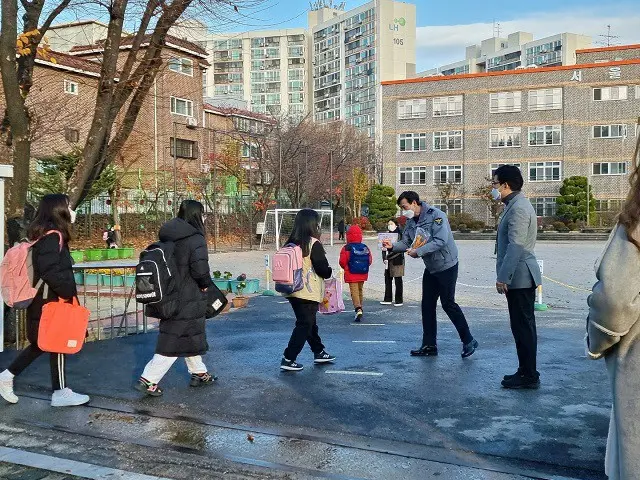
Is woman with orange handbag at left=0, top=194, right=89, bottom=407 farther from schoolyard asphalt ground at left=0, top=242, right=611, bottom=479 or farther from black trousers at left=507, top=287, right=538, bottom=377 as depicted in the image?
black trousers at left=507, top=287, right=538, bottom=377

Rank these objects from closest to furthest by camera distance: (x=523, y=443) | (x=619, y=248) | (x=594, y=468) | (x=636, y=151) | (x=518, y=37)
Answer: (x=619, y=248) → (x=636, y=151) → (x=594, y=468) → (x=523, y=443) → (x=518, y=37)

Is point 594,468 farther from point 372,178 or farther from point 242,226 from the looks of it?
point 372,178

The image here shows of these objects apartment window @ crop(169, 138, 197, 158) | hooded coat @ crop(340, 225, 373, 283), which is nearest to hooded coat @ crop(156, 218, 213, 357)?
hooded coat @ crop(340, 225, 373, 283)

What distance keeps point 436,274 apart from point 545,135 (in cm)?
5315

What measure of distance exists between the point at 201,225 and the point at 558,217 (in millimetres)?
A: 51237

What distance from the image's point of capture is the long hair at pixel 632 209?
7.99 feet

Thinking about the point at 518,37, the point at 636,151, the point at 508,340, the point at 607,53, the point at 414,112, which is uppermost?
the point at 518,37

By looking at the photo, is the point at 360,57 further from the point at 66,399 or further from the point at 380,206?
the point at 66,399

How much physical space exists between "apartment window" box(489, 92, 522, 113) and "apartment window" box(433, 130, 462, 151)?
3.46 m

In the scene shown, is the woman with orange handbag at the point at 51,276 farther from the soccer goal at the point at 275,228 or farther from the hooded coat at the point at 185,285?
the soccer goal at the point at 275,228

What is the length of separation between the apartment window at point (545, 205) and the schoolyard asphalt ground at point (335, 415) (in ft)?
162

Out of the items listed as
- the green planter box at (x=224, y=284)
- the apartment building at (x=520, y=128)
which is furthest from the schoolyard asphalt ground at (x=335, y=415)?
the apartment building at (x=520, y=128)

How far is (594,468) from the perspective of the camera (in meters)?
4.55

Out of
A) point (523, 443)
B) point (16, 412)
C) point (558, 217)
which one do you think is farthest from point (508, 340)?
point (558, 217)
